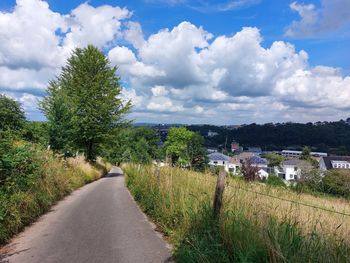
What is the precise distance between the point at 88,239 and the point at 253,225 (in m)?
4.29

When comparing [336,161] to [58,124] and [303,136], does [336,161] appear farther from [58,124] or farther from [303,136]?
[58,124]

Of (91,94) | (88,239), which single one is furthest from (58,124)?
(88,239)

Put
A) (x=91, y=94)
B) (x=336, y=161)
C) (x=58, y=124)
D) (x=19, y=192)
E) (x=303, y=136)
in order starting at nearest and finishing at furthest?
(x=19, y=192)
(x=58, y=124)
(x=91, y=94)
(x=336, y=161)
(x=303, y=136)

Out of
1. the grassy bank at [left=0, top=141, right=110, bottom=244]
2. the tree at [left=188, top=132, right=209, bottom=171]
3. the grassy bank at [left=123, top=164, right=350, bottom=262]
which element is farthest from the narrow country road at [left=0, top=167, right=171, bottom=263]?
the tree at [left=188, top=132, right=209, bottom=171]

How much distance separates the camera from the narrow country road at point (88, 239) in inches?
298

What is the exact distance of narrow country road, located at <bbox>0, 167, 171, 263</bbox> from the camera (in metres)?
7.57

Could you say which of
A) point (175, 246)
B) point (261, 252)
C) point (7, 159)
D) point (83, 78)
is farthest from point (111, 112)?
point (261, 252)

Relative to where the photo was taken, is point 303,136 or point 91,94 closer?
point 91,94

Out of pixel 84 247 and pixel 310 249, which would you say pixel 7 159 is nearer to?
pixel 84 247

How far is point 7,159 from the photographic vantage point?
987 cm

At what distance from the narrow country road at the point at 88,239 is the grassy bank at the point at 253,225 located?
24.2 inches

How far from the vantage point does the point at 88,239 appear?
9.01 meters

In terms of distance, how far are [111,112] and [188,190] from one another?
3247cm

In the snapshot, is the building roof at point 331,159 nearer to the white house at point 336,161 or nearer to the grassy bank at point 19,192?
the white house at point 336,161
